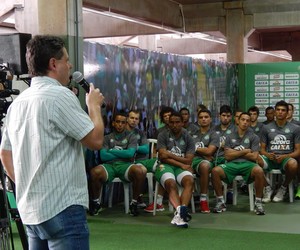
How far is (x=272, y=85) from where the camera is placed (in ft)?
33.1

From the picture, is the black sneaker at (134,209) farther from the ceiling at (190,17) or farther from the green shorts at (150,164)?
the ceiling at (190,17)

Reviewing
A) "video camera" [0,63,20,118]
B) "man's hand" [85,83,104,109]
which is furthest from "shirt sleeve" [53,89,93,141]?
"video camera" [0,63,20,118]

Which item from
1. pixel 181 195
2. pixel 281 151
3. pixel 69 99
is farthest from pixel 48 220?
pixel 281 151

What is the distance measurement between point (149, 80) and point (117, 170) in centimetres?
161

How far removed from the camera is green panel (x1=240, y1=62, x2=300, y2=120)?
A: 32.8 ft

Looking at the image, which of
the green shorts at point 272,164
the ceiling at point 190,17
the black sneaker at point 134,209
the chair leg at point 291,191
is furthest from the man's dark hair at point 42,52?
the ceiling at point 190,17

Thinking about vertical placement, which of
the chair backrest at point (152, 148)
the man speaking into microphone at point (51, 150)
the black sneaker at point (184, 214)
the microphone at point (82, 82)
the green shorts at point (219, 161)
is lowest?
the black sneaker at point (184, 214)

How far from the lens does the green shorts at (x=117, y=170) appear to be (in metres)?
5.90

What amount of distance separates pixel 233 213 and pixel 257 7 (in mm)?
6908

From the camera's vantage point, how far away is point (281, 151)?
266 inches

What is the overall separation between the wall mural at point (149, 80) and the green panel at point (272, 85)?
3.29 feet

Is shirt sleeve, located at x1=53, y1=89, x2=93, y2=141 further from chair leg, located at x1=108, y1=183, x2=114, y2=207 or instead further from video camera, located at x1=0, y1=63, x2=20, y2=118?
chair leg, located at x1=108, y1=183, x2=114, y2=207

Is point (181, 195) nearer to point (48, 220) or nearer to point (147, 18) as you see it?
point (48, 220)

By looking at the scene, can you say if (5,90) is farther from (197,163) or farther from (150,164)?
(197,163)
